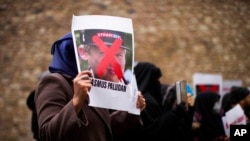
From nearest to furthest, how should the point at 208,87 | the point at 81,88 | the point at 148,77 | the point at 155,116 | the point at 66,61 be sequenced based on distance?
the point at 81,88 < the point at 66,61 < the point at 155,116 < the point at 148,77 < the point at 208,87

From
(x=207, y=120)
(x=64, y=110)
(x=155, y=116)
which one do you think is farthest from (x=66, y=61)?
(x=207, y=120)

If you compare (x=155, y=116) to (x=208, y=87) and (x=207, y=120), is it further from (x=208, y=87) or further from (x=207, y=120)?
(x=208, y=87)

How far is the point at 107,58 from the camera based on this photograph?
207cm

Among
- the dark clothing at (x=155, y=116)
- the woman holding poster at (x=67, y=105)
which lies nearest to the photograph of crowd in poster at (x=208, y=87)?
the dark clothing at (x=155, y=116)

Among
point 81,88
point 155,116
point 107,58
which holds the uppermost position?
point 107,58

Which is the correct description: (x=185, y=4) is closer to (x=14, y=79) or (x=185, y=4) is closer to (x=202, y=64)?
(x=202, y=64)

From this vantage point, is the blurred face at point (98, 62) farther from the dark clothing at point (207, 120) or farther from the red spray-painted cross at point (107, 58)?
the dark clothing at point (207, 120)

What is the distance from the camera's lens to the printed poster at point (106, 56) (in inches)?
80.0

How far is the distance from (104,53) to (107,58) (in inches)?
1.2

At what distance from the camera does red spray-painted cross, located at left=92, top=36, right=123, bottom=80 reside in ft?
6.73

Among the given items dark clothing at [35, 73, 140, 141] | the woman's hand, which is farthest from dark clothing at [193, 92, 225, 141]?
the woman's hand

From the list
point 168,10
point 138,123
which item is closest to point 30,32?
point 168,10

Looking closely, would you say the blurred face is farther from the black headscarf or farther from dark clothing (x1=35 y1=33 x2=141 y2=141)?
the black headscarf

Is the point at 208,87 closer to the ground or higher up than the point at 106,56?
closer to the ground
